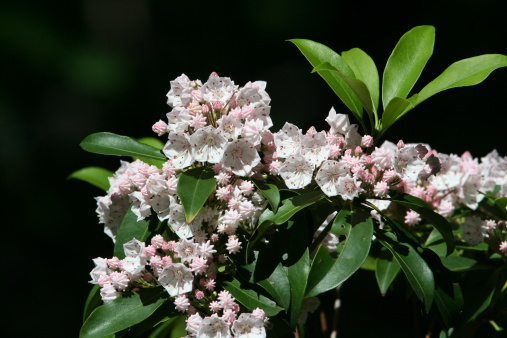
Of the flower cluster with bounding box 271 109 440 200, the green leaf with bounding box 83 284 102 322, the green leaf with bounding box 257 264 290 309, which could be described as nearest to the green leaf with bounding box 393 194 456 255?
the flower cluster with bounding box 271 109 440 200

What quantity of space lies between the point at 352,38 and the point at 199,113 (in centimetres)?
345

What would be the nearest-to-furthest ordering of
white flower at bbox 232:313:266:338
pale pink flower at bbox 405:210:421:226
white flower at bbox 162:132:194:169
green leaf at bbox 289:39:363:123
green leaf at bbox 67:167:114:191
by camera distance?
white flower at bbox 232:313:266:338 → white flower at bbox 162:132:194:169 → green leaf at bbox 289:39:363:123 → pale pink flower at bbox 405:210:421:226 → green leaf at bbox 67:167:114:191

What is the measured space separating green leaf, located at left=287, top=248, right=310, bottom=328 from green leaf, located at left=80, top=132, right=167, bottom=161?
38 centimetres

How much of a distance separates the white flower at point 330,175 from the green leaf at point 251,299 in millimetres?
227

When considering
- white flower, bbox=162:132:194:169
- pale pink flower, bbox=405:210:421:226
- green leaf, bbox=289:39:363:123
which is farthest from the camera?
pale pink flower, bbox=405:210:421:226

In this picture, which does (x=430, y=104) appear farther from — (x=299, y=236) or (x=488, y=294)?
(x=299, y=236)

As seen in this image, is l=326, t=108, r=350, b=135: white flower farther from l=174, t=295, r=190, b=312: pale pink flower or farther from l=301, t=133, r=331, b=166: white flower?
l=174, t=295, r=190, b=312: pale pink flower

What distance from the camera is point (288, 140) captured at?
1.30 metres

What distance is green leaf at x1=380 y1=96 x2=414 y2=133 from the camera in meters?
1.29

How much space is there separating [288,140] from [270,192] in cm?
12

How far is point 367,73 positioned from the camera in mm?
1471

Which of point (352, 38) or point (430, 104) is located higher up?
point (352, 38)

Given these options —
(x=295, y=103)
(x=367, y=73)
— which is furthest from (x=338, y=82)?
(x=295, y=103)

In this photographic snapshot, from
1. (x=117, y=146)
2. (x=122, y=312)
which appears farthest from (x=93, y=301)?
(x=117, y=146)
